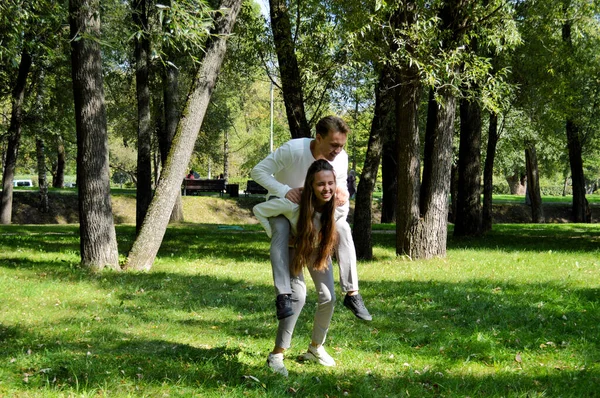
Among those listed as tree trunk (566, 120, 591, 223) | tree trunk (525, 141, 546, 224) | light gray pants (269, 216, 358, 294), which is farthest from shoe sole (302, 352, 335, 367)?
tree trunk (525, 141, 546, 224)

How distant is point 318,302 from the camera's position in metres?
5.50

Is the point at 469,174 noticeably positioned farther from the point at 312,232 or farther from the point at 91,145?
the point at 312,232

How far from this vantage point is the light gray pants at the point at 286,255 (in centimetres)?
511

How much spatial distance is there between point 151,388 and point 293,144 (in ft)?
7.45

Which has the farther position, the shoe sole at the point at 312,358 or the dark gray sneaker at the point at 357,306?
the shoe sole at the point at 312,358

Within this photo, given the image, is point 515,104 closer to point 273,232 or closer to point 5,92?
point 5,92

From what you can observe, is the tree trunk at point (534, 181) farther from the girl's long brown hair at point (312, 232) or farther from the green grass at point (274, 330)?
the girl's long brown hair at point (312, 232)

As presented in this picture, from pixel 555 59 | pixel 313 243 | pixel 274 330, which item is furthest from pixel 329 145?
pixel 555 59

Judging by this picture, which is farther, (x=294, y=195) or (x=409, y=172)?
(x=409, y=172)

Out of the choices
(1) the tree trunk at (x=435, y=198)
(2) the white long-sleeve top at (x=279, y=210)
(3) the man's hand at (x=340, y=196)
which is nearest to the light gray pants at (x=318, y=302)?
(2) the white long-sleeve top at (x=279, y=210)

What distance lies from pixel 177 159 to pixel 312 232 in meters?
7.19

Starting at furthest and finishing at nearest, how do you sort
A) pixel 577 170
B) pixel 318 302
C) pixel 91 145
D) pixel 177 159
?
pixel 577 170 < pixel 177 159 < pixel 91 145 < pixel 318 302

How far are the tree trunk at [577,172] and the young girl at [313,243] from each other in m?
24.7

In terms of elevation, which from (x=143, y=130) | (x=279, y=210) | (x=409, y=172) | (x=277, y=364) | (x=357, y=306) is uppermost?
(x=143, y=130)
